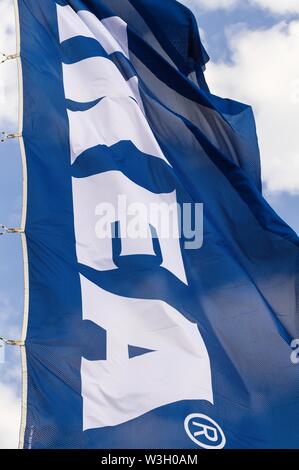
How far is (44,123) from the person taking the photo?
18828 millimetres

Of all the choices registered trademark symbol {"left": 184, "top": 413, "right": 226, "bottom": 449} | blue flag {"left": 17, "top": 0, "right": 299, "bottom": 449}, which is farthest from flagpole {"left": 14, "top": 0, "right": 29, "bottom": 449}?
registered trademark symbol {"left": 184, "top": 413, "right": 226, "bottom": 449}

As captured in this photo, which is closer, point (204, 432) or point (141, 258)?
point (204, 432)

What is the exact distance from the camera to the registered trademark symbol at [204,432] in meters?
16.7

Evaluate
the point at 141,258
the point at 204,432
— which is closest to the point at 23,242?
the point at 141,258

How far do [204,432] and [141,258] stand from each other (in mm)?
3239

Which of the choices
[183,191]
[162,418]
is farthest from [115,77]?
[162,418]

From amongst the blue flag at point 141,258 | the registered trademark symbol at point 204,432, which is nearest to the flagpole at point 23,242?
the blue flag at point 141,258

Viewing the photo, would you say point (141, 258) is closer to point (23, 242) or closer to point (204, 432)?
point (23, 242)

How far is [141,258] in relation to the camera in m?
18.1

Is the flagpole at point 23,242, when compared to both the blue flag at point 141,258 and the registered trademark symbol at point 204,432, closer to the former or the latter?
the blue flag at point 141,258

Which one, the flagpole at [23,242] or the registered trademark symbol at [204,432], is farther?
the registered trademark symbol at [204,432]

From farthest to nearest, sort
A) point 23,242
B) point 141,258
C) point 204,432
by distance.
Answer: point 141,258
point 23,242
point 204,432

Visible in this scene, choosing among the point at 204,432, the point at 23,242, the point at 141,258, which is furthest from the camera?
the point at 141,258

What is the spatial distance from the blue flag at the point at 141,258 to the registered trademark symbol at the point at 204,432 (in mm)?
23
